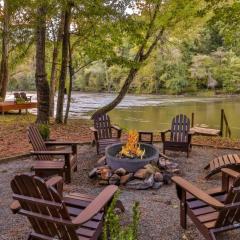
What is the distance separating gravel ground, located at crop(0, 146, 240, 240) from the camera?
10.9ft

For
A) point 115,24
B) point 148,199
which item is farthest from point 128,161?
point 115,24

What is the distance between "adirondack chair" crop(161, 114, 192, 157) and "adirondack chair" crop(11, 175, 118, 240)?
3624 millimetres

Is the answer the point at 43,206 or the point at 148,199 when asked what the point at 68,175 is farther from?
the point at 43,206

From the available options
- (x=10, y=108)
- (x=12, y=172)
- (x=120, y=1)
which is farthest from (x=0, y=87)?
(x=12, y=172)

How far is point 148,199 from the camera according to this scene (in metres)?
4.25

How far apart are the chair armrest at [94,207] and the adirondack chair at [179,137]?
3457 millimetres

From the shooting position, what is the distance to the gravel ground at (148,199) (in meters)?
3.31

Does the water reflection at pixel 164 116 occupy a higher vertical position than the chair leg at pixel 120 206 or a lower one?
lower

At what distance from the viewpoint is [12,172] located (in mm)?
5375

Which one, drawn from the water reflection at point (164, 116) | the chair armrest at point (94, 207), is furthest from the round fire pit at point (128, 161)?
the water reflection at point (164, 116)

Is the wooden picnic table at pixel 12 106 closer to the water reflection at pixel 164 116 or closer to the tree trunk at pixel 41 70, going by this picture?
the water reflection at pixel 164 116

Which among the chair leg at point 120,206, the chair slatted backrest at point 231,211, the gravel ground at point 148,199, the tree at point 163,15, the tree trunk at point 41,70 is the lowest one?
the gravel ground at point 148,199

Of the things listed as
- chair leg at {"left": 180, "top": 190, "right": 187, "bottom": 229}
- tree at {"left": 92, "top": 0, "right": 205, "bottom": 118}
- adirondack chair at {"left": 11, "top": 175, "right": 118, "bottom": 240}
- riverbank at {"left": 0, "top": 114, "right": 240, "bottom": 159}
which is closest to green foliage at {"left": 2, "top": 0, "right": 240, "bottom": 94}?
tree at {"left": 92, "top": 0, "right": 205, "bottom": 118}

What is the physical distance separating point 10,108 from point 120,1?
6931 millimetres
